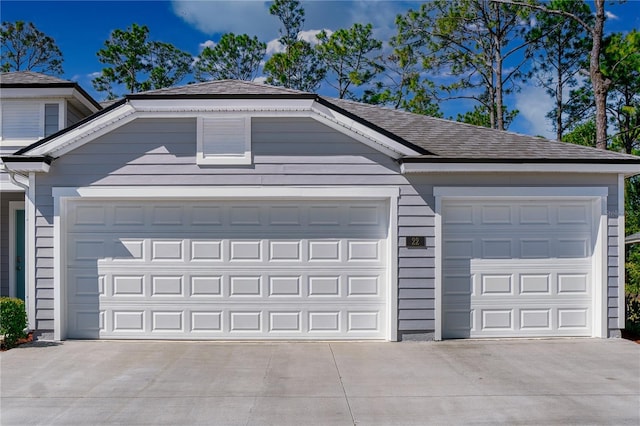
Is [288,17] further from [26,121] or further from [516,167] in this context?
[516,167]

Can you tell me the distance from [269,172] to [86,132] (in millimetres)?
2899

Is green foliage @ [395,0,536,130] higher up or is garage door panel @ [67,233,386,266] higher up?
green foliage @ [395,0,536,130]

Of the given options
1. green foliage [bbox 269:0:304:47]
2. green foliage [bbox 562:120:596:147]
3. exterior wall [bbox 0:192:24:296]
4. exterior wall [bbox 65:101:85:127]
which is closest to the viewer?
exterior wall [bbox 65:101:85:127]

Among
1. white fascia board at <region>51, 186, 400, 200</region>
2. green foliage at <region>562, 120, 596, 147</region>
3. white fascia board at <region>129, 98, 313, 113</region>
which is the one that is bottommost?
white fascia board at <region>51, 186, 400, 200</region>

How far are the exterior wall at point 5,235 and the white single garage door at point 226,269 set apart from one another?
2616 mm

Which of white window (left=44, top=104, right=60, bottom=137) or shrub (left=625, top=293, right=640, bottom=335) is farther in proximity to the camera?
white window (left=44, top=104, right=60, bottom=137)

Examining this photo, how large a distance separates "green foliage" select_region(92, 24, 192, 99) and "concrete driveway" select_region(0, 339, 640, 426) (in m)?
16.4

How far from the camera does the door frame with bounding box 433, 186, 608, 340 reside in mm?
7188

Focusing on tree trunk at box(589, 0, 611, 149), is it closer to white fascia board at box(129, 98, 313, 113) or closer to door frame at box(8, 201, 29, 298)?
white fascia board at box(129, 98, 313, 113)

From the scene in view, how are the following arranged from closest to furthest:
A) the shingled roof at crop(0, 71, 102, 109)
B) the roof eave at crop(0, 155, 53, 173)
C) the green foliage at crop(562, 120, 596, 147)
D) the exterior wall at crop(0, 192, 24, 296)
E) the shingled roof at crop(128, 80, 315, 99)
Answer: the roof eave at crop(0, 155, 53, 173)
the shingled roof at crop(128, 80, 315, 99)
the shingled roof at crop(0, 71, 102, 109)
the exterior wall at crop(0, 192, 24, 296)
the green foliage at crop(562, 120, 596, 147)

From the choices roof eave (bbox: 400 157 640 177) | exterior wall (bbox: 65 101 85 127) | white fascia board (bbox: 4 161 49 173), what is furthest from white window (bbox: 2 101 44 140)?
roof eave (bbox: 400 157 640 177)

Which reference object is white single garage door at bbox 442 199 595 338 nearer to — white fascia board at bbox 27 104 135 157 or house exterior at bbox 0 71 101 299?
white fascia board at bbox 27 104 135 157

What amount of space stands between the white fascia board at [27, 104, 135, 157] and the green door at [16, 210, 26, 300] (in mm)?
2728

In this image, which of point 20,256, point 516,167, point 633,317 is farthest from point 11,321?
point 633,317
